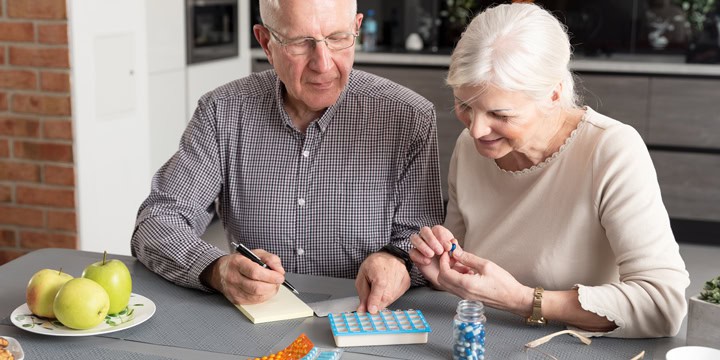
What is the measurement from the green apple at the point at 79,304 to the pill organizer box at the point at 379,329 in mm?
400

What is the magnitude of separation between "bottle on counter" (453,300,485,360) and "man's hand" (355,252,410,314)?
0.23 m

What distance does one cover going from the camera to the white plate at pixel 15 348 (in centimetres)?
144

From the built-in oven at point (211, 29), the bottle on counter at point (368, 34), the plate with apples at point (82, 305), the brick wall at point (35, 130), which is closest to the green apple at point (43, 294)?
the plate with apples at point (82, 305)

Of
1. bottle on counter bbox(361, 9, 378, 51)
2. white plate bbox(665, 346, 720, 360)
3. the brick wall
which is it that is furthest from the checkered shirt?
bottle on counter bbox(361, 9, 378, 51)

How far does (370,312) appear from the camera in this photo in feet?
5.41

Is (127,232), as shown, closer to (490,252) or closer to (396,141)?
(396,141)

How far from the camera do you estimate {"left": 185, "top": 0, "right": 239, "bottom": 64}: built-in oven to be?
4426mm

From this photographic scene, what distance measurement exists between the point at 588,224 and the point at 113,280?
0.90 metres

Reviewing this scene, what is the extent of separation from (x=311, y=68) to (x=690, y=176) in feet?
10.6

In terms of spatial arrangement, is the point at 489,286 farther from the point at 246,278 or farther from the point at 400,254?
the point at 246,278

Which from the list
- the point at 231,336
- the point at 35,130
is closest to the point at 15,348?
the point at 231,336

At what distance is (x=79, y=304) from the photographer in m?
1.52

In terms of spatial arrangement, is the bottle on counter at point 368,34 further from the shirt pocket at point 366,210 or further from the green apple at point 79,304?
the green apple at point 79,304

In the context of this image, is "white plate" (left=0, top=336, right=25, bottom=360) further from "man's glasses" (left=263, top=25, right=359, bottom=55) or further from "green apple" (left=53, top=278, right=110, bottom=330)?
"man's glasses" (left=263, top=25, right=359, bottom=55)
